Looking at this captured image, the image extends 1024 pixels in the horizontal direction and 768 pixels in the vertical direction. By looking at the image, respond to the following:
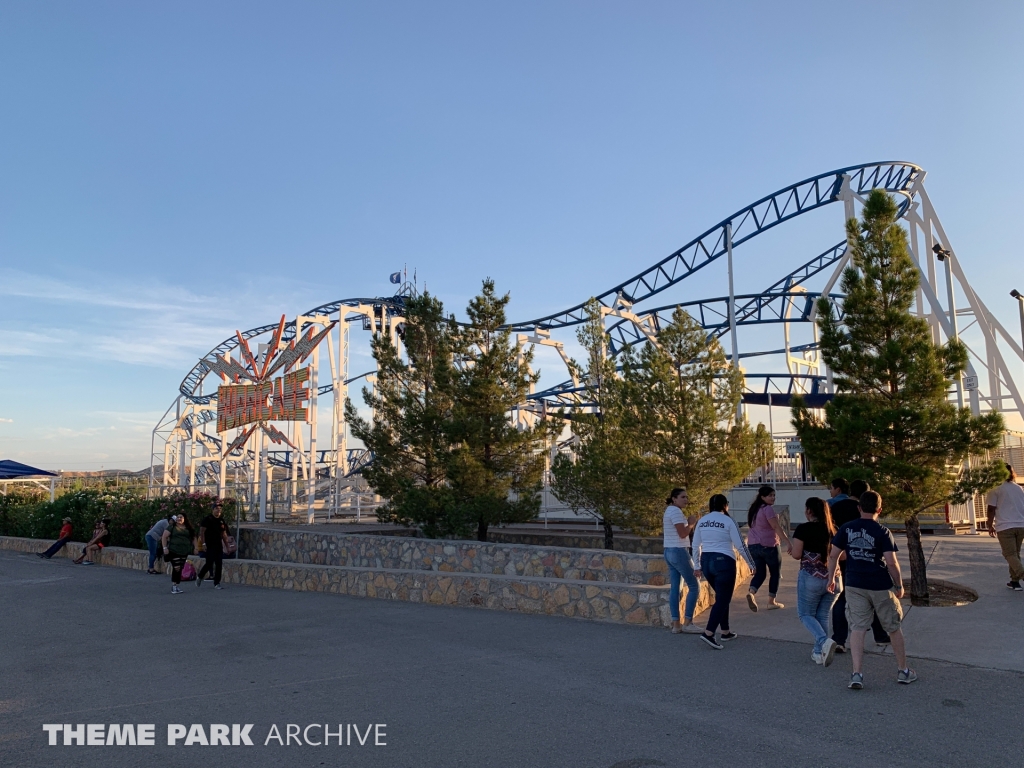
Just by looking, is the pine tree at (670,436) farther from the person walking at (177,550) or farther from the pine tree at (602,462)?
the person walking at (177,550)

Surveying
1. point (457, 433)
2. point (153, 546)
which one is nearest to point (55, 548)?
point (153, 546)

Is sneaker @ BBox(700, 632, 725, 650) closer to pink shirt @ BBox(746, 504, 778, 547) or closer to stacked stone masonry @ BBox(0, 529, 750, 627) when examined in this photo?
stacked stone masonry @ BBox(0, 529, 750, 627)

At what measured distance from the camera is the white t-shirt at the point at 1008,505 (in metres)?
9.04

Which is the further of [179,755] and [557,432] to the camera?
[557,432]

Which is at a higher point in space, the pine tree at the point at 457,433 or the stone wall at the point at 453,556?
the pine tree at the point at 457,433

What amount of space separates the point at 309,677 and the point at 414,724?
1721mm

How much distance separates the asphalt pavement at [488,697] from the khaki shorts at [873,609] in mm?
461

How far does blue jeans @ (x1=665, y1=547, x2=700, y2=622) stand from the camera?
305 inches

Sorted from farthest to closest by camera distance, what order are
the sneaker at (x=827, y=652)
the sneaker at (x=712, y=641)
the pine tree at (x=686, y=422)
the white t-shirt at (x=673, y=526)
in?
1. the pine tree at (x=686, y=422)
2. the white t-shirt at (x=673, y=526)
3. the sneaker at (x=712, y=641)
4. the sneaker at (x=827, y=652)

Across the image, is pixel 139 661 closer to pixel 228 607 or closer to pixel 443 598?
pixel 228 607

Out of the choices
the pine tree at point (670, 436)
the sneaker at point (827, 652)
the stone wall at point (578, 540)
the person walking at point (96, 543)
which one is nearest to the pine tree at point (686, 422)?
the pine tree at point (670, 436)

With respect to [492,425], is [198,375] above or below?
above

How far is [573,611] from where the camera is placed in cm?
917

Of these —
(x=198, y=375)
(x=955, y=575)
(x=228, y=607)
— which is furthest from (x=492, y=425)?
(x=198, y=375)
